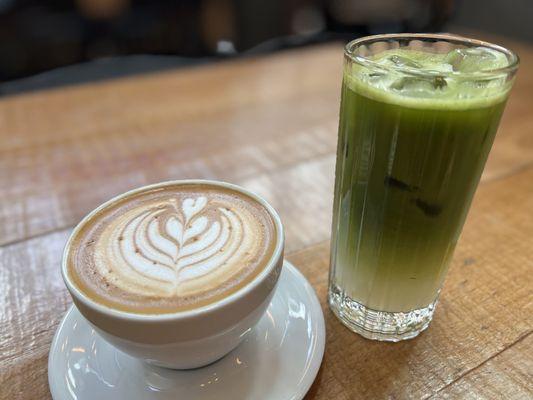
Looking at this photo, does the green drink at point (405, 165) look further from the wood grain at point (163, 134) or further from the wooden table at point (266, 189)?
the wood grain at point (163, 134)

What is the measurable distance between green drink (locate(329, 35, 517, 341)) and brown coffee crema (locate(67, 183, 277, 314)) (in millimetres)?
124

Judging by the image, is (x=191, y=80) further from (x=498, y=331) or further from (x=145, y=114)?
(x=498, y=331)

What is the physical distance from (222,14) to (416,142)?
260cm

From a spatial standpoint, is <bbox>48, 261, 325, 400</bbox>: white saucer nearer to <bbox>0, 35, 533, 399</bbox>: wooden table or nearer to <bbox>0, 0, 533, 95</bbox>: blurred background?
<bbox>0, 35, 533, 399</bbox>: wooden table

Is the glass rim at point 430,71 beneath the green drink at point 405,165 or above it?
above

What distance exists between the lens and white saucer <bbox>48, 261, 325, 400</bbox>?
48 cm

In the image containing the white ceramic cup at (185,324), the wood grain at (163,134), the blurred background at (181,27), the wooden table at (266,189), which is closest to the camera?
the white ceramic cup at (185,324)

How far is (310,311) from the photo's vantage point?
0.57 meters

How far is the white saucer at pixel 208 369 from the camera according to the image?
475 millimetres

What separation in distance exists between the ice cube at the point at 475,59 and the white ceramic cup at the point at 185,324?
0.91 feet

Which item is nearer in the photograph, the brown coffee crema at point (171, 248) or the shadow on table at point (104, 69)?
the brown coffee crema at point (171, 248)

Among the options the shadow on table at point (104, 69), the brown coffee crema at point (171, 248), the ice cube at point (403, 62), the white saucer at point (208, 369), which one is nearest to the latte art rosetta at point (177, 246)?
the brown coffee crema at point (171, 248)

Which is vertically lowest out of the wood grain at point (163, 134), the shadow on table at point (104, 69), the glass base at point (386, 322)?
the shadow on table at point (104, 69)

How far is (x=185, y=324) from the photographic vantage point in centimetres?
41
